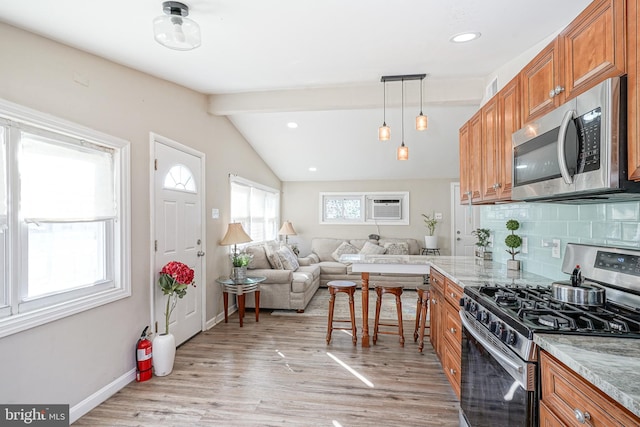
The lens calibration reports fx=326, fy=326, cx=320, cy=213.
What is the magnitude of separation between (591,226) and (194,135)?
359 cm

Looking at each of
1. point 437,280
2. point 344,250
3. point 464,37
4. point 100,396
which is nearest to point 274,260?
point 344,250

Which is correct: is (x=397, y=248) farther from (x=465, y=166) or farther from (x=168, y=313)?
(x=168, y=313)

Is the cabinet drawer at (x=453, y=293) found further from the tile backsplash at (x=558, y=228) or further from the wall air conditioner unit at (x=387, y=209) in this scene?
the wall air conditioner unit at (x=387, y=209)

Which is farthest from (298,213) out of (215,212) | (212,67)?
(212,67)

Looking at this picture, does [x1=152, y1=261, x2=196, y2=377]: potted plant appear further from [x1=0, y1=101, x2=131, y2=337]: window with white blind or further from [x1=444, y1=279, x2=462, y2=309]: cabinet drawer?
[x1=444, y1=279, x2=462, y2=309]: cabinet drawer

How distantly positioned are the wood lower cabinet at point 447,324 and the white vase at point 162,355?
2279 millimetres

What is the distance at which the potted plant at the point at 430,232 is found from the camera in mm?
6797

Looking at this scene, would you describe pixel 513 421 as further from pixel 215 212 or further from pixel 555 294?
pixel 215 212

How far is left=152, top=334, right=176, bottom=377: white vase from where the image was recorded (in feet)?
8.98

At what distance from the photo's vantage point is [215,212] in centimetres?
413

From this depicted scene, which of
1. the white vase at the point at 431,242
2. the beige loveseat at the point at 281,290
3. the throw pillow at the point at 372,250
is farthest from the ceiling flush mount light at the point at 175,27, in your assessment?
the white vase at the point at 431,242

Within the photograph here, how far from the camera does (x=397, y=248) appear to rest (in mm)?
6570

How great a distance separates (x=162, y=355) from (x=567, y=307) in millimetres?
2856

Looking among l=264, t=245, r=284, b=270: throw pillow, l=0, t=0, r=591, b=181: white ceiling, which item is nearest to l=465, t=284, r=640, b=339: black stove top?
l=0, t=0, r=591, b=181: white ceiling
